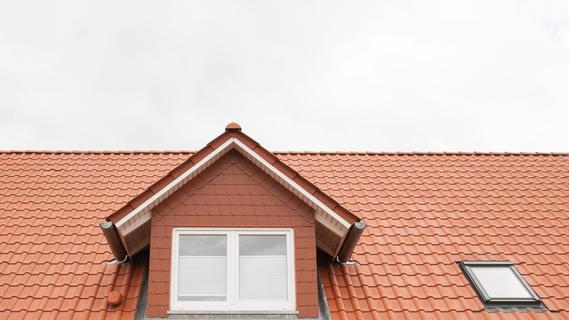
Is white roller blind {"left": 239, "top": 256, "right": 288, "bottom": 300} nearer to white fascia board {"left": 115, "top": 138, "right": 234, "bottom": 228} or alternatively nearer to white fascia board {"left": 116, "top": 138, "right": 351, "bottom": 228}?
white fascia board {"left": 116, "top": 138, "right": 351, "bottom": 228}

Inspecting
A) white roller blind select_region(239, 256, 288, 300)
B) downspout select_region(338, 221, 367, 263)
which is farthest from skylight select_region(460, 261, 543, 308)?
white roller blind select_region(239, 256, 288, 300)

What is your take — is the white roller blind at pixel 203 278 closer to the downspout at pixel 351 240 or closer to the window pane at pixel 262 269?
the window pane at pixel 262 269

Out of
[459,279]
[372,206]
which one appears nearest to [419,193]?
[372,206]

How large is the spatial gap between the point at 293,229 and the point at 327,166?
5314 millimetres

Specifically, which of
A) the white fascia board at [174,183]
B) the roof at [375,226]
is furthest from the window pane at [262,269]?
the white fascia board at [174,183]

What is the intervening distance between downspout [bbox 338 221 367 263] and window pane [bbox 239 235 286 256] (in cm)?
106

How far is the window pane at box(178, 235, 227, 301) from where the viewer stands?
356 inches

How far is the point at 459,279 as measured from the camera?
33.9ft

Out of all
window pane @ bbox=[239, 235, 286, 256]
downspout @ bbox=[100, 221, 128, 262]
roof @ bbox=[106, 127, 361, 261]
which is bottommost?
window pane @ bbox=[239, 235, 286, 256]

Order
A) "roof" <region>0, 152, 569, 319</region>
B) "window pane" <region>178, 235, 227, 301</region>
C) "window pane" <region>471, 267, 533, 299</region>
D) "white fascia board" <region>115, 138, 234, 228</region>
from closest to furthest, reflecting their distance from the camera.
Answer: "window pane" <region>178, 235, 227, 301</region> < "white fascia board" <region>115, 138, 234, 228</region> < "roof" <region>0, 152, 569, 319</region> < "window pane" <region>471, 267, 533, 299</region>

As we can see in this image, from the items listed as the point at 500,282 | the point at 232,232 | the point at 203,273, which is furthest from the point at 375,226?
the point at 203,273

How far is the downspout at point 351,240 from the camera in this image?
9289 millimetres

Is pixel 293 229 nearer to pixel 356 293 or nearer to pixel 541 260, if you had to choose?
pixel 356 293

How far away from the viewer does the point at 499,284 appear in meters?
10.3
